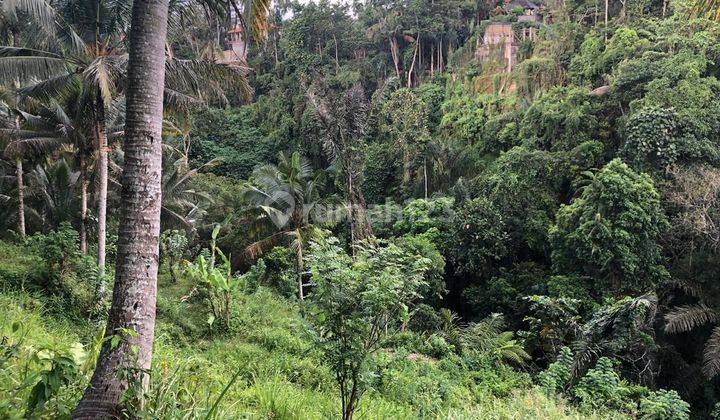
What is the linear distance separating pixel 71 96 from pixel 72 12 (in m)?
1.41

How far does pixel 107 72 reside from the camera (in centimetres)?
735

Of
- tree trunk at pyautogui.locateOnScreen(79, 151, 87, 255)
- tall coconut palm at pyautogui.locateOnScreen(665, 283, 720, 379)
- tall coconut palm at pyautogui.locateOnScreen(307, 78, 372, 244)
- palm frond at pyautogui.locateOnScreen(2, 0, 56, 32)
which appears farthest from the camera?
tall coconut palm at pyautogui.locateOnScreen(307, 78, 372, 244)

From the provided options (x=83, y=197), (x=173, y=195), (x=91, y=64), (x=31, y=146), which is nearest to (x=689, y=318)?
(x=91, y=64)

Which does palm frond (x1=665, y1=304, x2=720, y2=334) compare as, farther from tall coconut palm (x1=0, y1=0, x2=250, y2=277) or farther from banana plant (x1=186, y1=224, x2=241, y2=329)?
tall coconut palm (x1=0, y1=0, x2=250, y2=277)

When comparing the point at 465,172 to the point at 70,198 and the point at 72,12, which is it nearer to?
the point at 70,198

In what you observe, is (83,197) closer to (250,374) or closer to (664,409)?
(250,374)

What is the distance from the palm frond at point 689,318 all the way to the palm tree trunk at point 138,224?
11676 millimetres

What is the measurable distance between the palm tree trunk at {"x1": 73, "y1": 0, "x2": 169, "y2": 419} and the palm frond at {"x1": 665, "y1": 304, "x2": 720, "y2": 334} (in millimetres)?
11676

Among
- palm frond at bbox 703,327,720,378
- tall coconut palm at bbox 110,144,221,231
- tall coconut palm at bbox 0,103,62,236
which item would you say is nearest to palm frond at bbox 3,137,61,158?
tall coconut palm at bbox 0,103,62,236

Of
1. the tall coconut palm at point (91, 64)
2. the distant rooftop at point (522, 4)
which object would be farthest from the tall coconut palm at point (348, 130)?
the distant rooftop at point (522, 4)

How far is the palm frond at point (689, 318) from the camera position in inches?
429

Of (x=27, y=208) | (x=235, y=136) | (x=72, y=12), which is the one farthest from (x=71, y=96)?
(x=235, y=136)

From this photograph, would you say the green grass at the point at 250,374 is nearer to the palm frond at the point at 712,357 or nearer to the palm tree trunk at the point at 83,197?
the palm tree trunk at the point at 83,197

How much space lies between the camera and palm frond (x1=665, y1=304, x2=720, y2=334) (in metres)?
10.9
